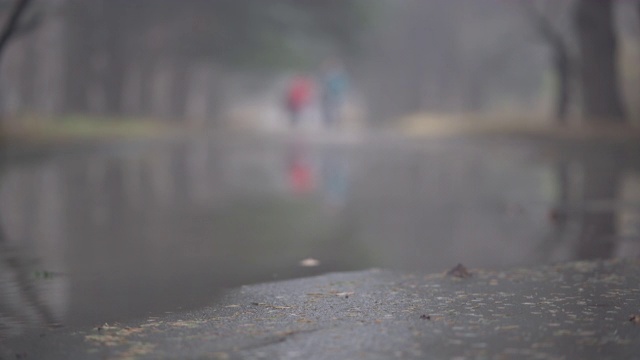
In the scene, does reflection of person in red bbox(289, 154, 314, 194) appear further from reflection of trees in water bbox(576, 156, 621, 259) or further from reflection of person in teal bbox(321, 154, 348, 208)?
reflection of trees in water bbox(576, 156, 621, 259)

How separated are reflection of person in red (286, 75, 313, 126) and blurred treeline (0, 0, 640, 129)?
10.7 ft

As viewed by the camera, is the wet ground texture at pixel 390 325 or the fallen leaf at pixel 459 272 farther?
the fallen leaf at pixel 459 272

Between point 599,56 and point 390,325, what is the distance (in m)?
23.8

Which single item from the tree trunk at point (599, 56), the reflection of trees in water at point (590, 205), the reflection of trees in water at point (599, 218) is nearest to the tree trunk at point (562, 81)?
the tree trunk at point (599, 56)

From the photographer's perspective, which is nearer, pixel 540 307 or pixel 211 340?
pixel 211 340

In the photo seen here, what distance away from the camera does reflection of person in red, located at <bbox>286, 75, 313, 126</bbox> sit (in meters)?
49.9

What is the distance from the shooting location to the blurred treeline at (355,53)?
105 feet

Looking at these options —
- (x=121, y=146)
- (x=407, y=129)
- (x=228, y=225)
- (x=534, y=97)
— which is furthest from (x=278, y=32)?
(x=228, y=225)

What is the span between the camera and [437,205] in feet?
46.3

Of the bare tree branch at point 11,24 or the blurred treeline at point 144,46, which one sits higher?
the blurred treeline at point 144,46

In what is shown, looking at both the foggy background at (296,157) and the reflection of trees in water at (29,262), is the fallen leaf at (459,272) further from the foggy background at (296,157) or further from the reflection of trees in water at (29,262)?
the reflection of trees in water at (29,262)

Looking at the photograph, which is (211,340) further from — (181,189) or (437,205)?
(181,189)

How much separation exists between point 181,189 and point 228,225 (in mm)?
5133

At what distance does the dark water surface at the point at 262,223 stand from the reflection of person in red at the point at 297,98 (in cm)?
2650
